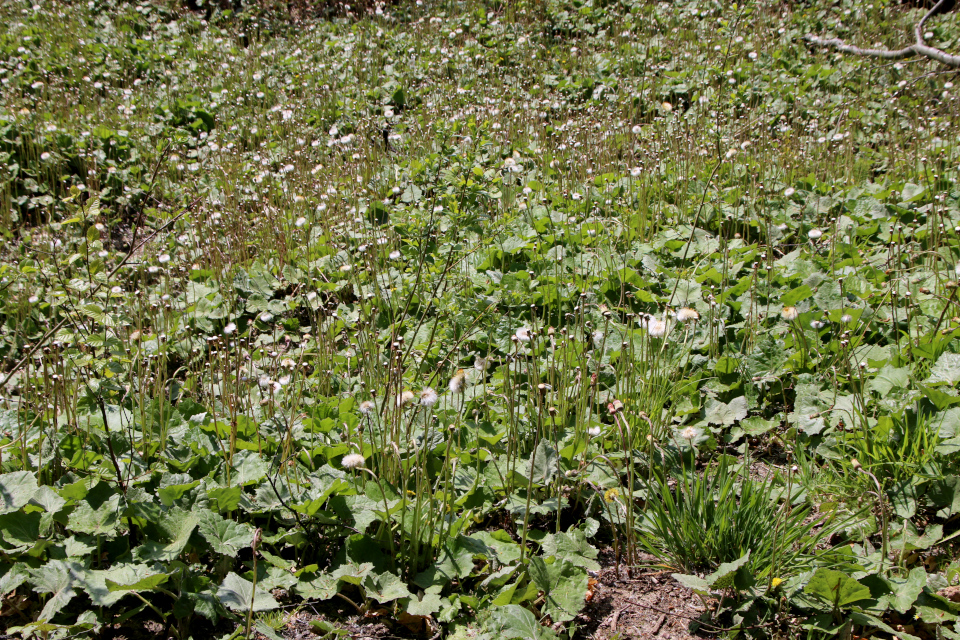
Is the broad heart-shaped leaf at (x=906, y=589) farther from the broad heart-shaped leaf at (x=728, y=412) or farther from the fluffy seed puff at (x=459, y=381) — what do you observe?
the fluffy seed puff at (x=459, y=381)

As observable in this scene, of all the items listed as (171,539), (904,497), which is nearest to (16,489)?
(171,539)

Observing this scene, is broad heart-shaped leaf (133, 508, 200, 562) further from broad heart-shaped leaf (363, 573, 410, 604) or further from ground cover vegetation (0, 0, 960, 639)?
broad heart-shaped leaf (363, 573, 410, 604)

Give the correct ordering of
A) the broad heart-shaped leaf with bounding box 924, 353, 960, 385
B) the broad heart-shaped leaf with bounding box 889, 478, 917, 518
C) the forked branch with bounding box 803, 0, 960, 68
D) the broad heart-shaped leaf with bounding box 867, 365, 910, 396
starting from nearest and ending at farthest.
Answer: the broad heart-shaped leaf with bounding box 889, 478, 917, 518, the broad heart-shaped leaf with bounding box 924, 353, 960, 385, the broad heart-shaped leaf with bounding box 867, 365, 910, 396, the forked branch with bounding box 803, 0, 960, 68

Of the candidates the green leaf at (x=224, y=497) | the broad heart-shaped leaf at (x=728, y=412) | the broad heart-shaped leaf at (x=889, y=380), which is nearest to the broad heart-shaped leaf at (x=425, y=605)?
the green leaf at (x=224, y=497)

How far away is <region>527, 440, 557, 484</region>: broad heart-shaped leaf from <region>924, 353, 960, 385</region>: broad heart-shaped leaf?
1355 millimetres

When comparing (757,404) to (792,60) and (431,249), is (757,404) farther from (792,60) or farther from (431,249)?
(792,60)

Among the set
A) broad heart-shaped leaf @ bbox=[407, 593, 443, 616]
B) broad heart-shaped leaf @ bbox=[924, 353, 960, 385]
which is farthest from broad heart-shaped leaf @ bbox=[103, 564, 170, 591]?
broad heart-shaped leaf @ bbox=[924, 353, 960, 385]

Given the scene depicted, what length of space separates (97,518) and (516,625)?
1.24 meters

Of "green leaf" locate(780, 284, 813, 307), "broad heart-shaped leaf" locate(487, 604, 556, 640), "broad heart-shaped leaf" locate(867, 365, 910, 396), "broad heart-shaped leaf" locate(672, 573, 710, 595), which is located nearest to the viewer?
"broad heart-shaped leaf" locate(487, 604, 556, 640)

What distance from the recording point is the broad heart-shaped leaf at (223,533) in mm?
1972

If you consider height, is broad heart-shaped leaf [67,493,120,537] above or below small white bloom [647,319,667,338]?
below

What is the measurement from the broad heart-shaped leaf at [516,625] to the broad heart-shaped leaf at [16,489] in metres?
1.39

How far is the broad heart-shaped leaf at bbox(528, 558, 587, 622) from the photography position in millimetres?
1905

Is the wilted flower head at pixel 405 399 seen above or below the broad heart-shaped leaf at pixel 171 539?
above
